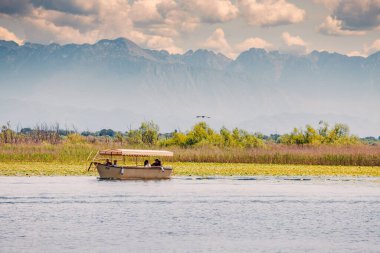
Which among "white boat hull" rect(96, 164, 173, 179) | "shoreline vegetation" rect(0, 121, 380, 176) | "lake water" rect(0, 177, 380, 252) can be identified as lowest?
"lake water" rect(0, 177, 380, 252)

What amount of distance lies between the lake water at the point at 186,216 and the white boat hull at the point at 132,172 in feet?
7.35

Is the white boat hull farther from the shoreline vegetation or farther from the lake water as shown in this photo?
the shoreline vegetation

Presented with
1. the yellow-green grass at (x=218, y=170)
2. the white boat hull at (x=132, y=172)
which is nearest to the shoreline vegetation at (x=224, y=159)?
the yellow-green grass at (x=218, y=170)

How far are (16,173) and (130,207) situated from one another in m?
19.5

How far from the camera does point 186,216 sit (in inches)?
1353

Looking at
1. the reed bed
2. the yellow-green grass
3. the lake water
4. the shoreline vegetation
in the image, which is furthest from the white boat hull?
the reed bed

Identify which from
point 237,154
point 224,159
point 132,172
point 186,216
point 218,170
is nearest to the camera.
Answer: point 186,216

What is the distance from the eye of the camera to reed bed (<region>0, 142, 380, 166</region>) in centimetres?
6794

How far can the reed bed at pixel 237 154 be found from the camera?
67.9 metres

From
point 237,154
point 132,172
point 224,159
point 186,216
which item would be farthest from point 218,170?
point 186,216

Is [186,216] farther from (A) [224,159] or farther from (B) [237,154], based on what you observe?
(B) [237,154]

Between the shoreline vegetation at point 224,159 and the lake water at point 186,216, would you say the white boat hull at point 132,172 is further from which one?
the shoreline vegetation at point 224,159

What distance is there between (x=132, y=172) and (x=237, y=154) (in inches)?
706

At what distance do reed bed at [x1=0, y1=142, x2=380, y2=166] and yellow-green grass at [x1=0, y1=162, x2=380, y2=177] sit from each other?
1924mm
